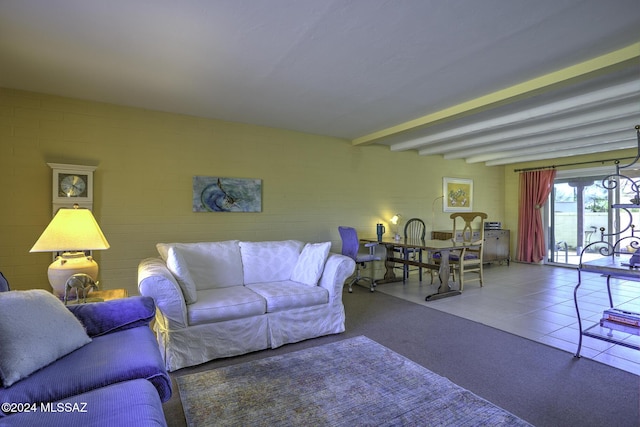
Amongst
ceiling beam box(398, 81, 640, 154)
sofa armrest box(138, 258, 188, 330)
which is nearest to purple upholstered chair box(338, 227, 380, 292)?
ceiling beam box(398, 81, 640, 154)

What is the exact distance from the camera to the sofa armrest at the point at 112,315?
6.08 feet

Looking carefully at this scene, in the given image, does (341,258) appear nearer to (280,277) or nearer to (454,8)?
(280,277)

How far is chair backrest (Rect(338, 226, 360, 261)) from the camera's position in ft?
14.9

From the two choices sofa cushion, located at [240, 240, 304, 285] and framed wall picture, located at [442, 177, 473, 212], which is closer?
sofa cushion, located at [240, 240, 304, 285]

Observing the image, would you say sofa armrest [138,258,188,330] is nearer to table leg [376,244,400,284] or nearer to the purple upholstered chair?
the purple upholstered chair

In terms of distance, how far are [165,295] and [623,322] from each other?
357 cm

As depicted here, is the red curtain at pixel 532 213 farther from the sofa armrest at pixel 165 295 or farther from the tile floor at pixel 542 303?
the sofa armrest at pixel 165 295

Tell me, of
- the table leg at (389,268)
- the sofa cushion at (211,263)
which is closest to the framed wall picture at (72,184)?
the sofa cushion at (211,263)

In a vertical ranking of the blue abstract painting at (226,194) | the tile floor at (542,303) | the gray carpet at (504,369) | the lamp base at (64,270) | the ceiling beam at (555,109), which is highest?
the ceiling beam at (555,109)

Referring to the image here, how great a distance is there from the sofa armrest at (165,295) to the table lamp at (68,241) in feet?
1.24

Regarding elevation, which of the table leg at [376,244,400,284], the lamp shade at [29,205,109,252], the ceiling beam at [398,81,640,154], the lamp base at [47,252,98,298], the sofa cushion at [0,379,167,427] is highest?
the ceiling beam at [398,81,640,154]

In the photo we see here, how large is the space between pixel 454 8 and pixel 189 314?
9.22ft

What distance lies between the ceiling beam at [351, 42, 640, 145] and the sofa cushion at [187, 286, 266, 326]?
2.95 meters

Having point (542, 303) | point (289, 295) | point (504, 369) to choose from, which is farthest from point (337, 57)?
point (542, 303)
